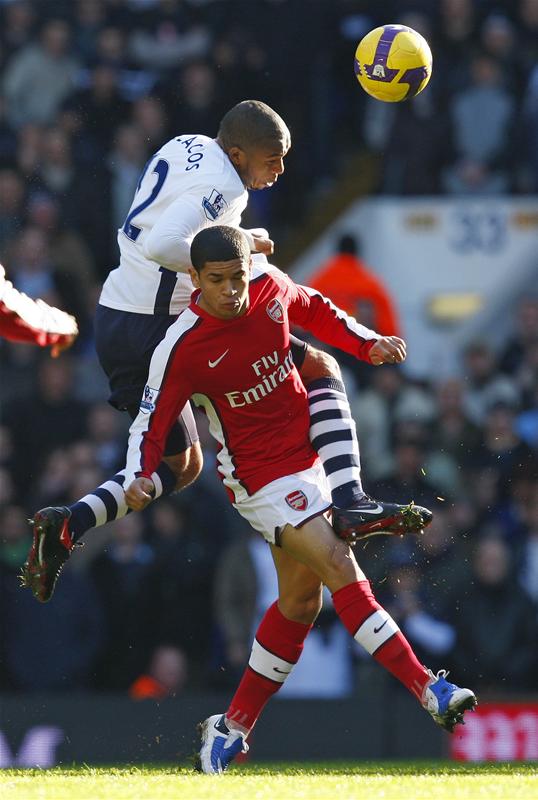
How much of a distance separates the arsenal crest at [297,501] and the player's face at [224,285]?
2.80 ft

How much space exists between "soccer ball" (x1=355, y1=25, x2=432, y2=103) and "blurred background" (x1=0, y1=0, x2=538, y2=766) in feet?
10.4

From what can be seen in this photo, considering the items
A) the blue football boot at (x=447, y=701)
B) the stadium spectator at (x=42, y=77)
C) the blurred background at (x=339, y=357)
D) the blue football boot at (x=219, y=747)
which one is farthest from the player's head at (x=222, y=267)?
the stadium spectator at (x=42, y=77)

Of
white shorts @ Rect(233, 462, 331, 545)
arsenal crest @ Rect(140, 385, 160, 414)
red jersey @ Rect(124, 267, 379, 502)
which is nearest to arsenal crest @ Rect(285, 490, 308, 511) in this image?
white shorts @ Rect(233, 462, 331, 545)

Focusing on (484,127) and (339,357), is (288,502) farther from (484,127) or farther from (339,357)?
(484,127)

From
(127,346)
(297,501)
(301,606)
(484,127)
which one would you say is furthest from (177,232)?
(484,127)

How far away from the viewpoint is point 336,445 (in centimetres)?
836

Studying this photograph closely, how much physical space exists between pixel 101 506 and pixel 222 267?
1.31 metres

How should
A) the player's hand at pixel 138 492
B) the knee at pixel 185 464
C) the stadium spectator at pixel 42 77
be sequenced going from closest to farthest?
the player's hand at pixel 138 492, the knee at pixel 185 464, the stadium spectator at pixel 42 77

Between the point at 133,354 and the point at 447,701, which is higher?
the point at 133,354

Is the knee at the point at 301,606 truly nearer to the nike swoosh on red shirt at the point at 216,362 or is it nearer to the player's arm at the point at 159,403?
the player's arm at the point at 159,403

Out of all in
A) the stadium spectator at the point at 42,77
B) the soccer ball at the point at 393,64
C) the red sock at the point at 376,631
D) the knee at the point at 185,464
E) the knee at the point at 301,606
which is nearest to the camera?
the red sock at the point at 376,631

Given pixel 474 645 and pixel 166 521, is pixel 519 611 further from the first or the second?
pixel 166 521

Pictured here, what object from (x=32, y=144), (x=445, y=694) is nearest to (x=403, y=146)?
(x=32, y=144)

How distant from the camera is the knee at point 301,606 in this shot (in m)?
8.39
